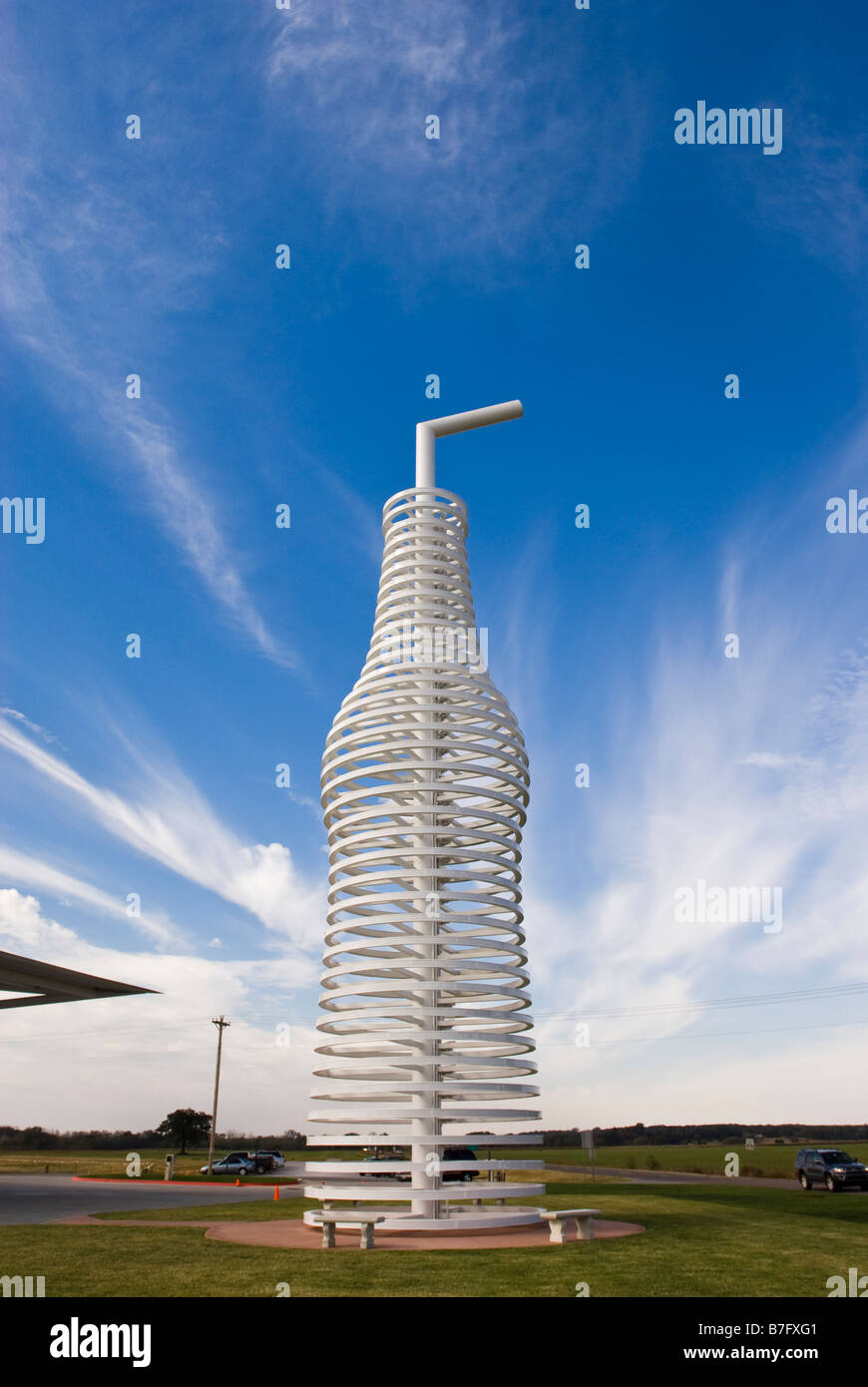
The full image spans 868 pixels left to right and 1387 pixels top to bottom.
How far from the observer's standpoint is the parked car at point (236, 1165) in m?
52.1

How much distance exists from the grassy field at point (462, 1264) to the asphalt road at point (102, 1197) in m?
5.20

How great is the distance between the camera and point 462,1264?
1413cm

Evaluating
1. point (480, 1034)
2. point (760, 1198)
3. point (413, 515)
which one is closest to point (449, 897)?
point (480, 1034)

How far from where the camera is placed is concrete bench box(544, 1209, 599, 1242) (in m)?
17.2

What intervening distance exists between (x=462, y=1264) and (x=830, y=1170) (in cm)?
2800

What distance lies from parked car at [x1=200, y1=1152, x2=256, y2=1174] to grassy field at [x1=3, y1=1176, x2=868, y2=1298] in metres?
33.3

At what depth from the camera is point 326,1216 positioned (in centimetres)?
1723

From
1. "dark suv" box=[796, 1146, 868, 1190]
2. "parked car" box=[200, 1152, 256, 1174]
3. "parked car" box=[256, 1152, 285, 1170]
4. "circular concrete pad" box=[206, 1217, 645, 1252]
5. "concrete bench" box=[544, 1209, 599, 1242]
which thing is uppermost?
"concrete bench" box=[544, 1209, 599, 1242]

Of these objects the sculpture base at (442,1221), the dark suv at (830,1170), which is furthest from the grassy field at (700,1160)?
the sculpture base at (442,1221)

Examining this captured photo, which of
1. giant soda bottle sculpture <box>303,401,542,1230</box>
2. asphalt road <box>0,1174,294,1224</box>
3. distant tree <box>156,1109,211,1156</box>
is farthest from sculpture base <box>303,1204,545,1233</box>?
distant tree <box>156,1109,211,1156</box>

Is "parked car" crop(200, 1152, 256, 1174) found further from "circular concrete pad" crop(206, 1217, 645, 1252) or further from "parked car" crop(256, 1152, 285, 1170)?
"circular concrete pad" crop(206, 1217, 645, 1252)

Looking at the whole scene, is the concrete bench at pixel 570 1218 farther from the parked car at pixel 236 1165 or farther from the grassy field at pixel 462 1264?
the parked car at pixel 236 1165

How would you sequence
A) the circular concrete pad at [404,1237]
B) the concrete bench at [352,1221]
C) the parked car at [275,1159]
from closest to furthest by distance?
the concrete bench at [352,1221]
the circular concrete pad at [404,1237]
the parked car at [275,1159]
